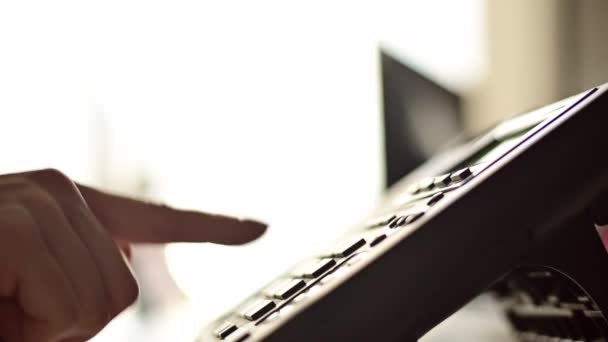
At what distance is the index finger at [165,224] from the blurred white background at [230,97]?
0.88 meters

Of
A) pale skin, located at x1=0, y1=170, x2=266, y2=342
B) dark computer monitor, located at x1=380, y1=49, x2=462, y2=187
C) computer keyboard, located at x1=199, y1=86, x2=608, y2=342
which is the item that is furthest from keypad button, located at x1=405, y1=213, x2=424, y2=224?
dark computer monitor, located at x1=380, y1=49, x2=462, y2=187

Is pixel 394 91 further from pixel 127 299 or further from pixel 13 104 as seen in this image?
pixel 127 299

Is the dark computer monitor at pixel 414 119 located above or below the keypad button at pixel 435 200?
below

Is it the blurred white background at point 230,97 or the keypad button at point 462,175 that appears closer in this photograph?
the keypad button at point 462,175

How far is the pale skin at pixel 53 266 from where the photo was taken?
0.29 m

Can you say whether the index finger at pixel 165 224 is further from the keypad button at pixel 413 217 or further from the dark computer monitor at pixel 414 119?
the dark computer monitor at pixel 414 119

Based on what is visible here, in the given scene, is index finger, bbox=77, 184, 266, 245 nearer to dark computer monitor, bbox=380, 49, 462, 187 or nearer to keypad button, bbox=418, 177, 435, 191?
keypad button, bbox=418, 177, 435, 191

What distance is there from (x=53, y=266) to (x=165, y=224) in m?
0.09

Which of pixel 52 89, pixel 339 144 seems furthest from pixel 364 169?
pixel 52 89

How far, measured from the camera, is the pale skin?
0.29 m

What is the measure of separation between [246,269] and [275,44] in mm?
395

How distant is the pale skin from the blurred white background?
0.94m

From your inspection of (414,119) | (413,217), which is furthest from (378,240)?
(414,119)

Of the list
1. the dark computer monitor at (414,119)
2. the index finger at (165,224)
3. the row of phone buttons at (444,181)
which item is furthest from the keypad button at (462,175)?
the dark computer monitor at (414,119)
